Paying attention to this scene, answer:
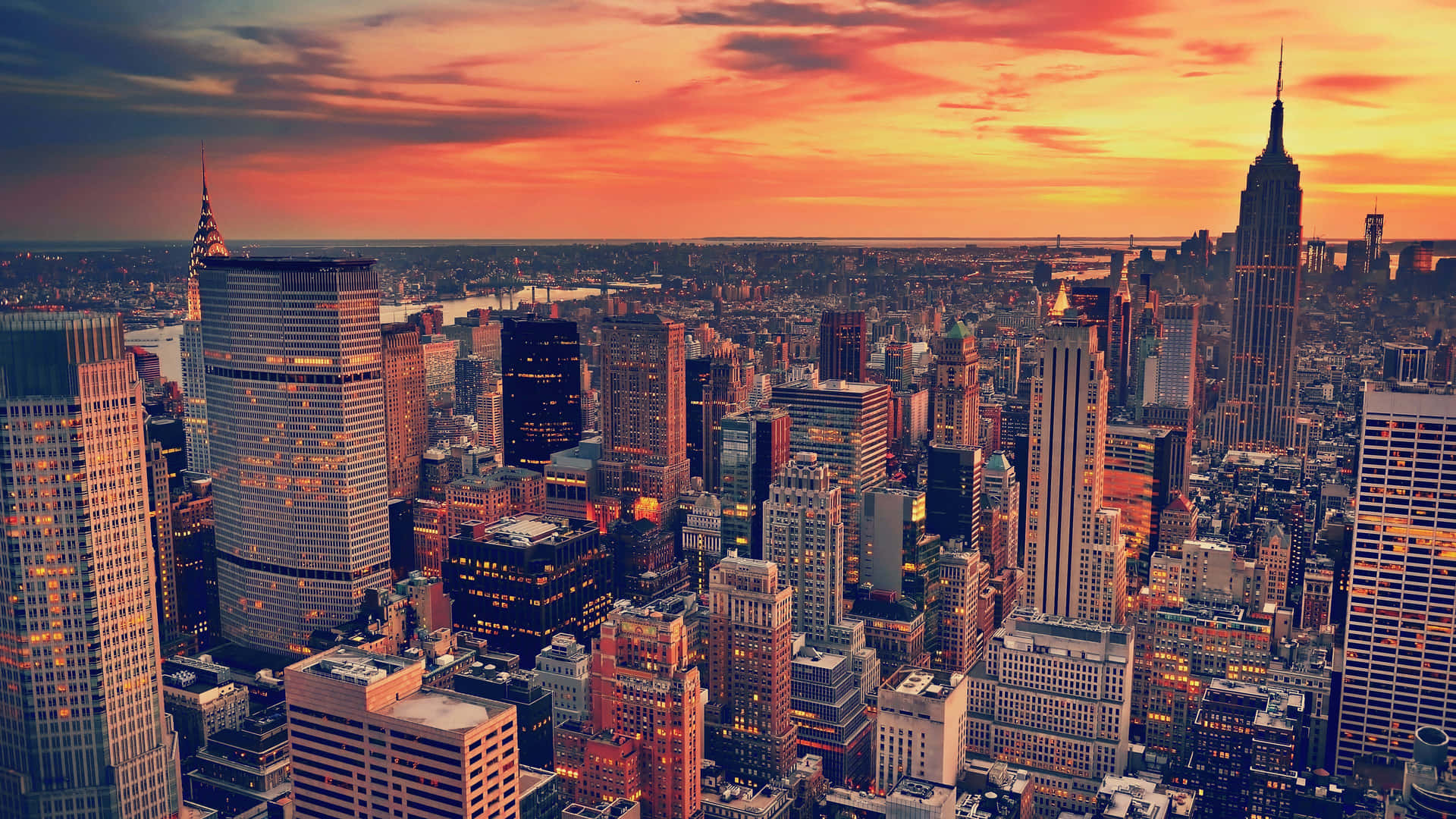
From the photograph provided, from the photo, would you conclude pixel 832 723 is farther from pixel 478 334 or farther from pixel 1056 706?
pixel 478 334

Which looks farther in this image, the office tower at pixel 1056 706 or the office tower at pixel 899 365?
the office tower at pixel 899 365

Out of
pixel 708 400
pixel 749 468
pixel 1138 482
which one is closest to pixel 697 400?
pixel 708 400

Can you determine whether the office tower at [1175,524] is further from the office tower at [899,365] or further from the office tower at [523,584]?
the office tower at [523,584]

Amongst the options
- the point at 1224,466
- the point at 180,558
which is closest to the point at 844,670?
the point at 180,558

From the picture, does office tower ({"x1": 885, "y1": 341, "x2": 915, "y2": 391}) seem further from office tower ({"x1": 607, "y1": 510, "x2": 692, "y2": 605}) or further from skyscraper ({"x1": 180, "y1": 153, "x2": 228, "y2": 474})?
skyscraper ({"x1": 180, "y1": 153, "x2": 228, "y2": 474})

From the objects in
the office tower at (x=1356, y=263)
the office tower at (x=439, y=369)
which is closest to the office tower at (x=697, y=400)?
the office tower at (x=439, y=369)

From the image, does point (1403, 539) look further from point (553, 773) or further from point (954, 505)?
point (553, 773)
